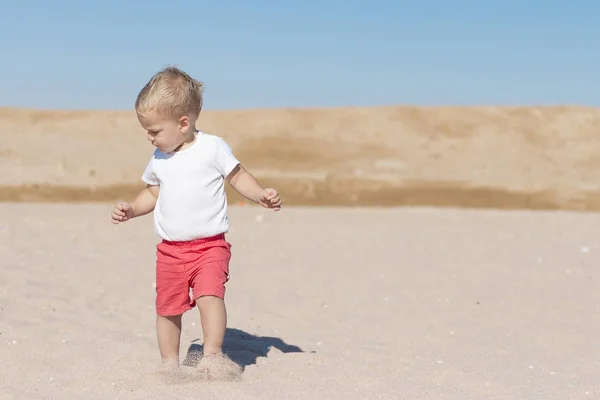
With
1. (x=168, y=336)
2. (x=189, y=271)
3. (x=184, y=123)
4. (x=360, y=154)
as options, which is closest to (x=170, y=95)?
(x=184, y=123)

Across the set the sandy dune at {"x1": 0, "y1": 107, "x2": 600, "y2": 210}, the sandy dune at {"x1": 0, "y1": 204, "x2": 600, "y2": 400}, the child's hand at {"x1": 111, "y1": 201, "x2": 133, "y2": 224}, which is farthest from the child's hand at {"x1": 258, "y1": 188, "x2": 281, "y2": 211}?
the sandy dune at {"x1": 0, "y1": 107, "x2": 600, "y2": 210}

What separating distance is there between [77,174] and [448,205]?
6.11 metres

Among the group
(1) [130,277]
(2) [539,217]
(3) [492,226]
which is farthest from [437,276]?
(2) [539,217]

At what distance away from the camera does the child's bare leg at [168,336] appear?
389 centimetres

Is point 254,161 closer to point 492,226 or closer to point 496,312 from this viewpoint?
point 492,226

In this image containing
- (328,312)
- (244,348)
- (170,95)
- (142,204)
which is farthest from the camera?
(328,312)

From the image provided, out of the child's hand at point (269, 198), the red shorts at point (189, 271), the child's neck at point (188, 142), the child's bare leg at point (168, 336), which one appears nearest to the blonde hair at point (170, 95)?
the child's neck at point (188, 142)

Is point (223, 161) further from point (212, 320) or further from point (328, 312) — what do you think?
point (328, 312)

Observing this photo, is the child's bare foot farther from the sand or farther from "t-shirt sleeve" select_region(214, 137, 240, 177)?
"t-shirt sleeve" select_region(214, 137, 240, 177)

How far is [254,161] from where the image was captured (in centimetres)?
1623

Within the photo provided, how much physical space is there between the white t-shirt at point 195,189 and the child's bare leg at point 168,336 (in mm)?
388

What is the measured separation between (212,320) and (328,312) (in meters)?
2.27

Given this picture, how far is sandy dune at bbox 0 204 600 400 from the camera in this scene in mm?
3754

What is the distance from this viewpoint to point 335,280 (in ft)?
22.3
